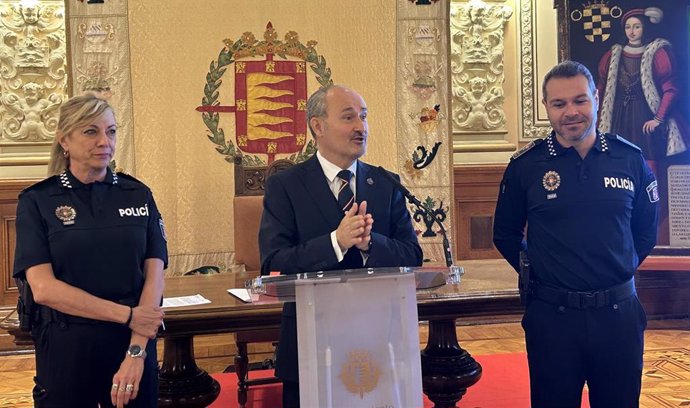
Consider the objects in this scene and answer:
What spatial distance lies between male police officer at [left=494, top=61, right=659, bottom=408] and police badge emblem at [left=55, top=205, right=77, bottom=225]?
4.46ft

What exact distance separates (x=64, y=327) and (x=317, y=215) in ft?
2.49

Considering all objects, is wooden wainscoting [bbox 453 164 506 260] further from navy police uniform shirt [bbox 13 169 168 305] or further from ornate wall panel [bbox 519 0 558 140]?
navy police uniform shirt [bbox 13 169 168 305]

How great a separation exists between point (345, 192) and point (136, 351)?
28.7 inches

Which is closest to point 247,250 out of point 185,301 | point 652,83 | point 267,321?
point 185,301

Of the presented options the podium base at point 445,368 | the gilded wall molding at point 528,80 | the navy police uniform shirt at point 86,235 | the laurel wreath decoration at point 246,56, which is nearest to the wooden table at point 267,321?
the podium base at point 445,368

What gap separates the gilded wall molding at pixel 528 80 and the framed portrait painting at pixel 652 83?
0.50 meters

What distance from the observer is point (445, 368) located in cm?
301

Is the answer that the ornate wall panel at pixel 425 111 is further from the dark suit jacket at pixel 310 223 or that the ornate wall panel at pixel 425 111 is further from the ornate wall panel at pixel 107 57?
the dark suit jacket at pixel 310 223

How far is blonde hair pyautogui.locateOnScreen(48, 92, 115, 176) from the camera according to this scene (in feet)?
6.41

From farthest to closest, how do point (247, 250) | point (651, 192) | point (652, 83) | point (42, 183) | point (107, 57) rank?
point (652, 83)
point (107, 57)
point (247, 250)
point (651, 192)
point (42, 183)

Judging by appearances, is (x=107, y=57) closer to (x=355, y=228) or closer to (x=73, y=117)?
(x=73, y=117)

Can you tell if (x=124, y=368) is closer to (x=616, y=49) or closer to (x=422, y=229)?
(x=422, y=229)

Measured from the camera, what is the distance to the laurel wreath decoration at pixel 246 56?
4.95 m

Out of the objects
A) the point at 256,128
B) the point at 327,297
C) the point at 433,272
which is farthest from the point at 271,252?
the point at 256,128
